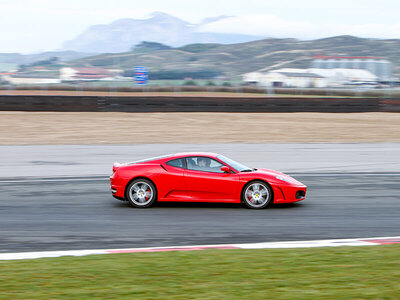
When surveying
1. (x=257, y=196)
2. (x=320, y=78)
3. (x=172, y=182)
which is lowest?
(x=257, y=196)

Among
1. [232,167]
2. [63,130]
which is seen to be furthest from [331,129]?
[232,167]

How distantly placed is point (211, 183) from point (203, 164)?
402mm

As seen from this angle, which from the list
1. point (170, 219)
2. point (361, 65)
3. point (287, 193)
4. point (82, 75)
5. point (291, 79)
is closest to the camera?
point (170, 219)

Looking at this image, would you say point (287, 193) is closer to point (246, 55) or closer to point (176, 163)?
point (176, 163)

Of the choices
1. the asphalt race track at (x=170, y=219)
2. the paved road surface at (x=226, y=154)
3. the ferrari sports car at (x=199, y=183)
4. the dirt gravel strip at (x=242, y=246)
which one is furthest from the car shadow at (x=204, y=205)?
the paved road surface at (x=226, y=154)

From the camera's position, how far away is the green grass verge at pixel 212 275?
4.77m

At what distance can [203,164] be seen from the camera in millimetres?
10336

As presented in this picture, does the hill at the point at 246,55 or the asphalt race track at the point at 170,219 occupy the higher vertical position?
the hill at the point at 246,55

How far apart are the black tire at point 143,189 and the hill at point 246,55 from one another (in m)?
112

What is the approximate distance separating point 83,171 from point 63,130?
10.6 m

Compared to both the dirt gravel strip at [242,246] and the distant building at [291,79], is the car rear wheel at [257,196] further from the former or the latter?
the distant building at [291,79]

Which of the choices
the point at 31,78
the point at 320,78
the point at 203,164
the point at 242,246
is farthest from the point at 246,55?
the point at 242,246

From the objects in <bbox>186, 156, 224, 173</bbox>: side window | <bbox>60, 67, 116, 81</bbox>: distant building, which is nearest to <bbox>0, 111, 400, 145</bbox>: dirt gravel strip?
<bbox>186, 156, 224, 173</bbox>: side window

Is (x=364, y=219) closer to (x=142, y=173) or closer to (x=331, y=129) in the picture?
(x=142, y=173)
